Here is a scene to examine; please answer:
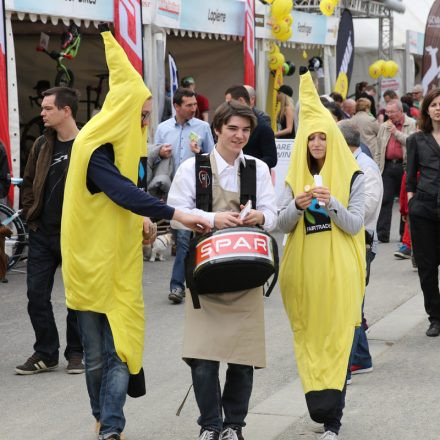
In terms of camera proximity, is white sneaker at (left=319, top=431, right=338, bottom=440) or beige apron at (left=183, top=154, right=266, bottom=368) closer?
beige apron at (left=183, top=154, right=266, bottom=368)

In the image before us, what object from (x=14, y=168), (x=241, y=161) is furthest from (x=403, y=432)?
(x=14, y=168)

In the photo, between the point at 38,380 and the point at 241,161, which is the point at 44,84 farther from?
the point at 241,161

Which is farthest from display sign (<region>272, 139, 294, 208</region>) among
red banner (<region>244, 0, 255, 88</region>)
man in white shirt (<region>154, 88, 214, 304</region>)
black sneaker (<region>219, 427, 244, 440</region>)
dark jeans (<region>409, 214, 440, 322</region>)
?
black sneaker (<region>219, 427, 244, 440</region>)

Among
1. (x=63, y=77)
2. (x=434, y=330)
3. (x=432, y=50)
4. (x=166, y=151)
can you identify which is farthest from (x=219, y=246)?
(x=432, y=50)

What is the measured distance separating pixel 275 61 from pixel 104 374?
1305 centimetres

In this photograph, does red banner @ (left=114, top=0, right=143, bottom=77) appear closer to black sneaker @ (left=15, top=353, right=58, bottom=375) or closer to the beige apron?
black sneaker @ (left=15, top=353, right=58, bottom=375)

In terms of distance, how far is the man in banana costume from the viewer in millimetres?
5102

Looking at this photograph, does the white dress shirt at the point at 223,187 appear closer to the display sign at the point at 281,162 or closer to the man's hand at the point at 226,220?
the man's hand at the point at 226,220

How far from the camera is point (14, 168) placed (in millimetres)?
11758

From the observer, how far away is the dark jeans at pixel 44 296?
6.94m

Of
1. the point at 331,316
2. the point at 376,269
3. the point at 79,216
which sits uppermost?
the point at 79,216

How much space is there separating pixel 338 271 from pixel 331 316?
9.1 inches

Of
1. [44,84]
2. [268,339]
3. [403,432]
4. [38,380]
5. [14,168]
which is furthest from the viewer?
[44,84]

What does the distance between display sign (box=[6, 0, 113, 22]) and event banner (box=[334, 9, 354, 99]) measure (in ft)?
27.4
